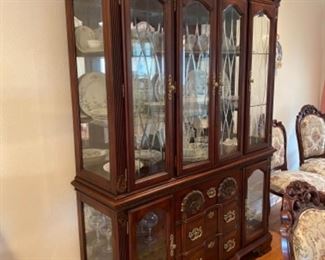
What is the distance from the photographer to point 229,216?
2.33 metres

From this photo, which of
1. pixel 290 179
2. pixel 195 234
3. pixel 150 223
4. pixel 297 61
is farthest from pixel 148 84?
pixel 297 61

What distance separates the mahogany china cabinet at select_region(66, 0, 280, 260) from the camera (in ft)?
5.36

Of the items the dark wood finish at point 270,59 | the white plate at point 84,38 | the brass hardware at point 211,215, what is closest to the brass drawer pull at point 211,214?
the brass hardware at point 211,215

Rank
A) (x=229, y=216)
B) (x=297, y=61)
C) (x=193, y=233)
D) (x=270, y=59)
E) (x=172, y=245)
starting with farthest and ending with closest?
1. (x=297, y=61)
2. (x=270, y=59)
3. (x=229, y=216)
4. (x=193, y=233)
5. (x=172, y=245)

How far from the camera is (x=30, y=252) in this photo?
1.84 metres

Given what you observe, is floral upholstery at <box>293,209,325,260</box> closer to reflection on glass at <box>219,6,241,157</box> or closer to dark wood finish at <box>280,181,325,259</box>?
dark wood finish at <box>280,181,325,259</box>

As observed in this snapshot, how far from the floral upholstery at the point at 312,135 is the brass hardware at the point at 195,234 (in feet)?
5.61

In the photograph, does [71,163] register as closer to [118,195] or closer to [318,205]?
[118,195]

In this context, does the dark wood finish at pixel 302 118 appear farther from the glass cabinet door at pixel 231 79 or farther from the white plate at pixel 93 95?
the white plate at pixel 93 95

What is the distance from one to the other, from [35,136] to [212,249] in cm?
131

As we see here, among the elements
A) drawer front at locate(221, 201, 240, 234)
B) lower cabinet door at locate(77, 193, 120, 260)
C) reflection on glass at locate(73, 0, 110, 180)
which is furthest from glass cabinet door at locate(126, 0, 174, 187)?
drawer front at locate(221, 201, 240, 234)

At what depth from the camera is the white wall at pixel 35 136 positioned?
165cm

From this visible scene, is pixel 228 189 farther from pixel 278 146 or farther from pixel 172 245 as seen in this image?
pixel 278 146

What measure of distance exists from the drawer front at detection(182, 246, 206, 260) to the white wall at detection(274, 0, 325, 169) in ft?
5.86
